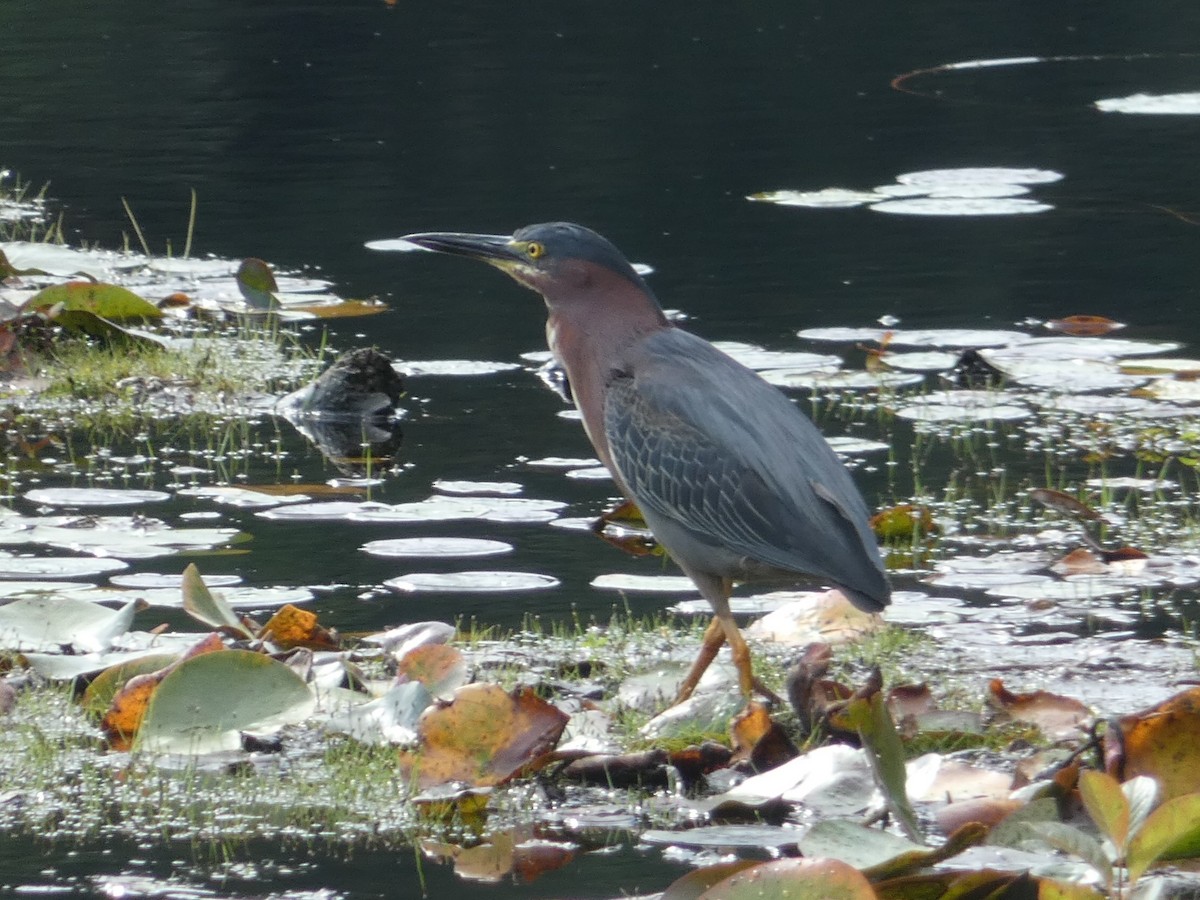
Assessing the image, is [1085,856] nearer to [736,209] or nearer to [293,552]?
[293,552]

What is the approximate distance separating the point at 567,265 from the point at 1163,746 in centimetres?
183

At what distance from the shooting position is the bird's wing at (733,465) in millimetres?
3928

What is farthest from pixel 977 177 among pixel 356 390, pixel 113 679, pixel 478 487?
pixel 113 679

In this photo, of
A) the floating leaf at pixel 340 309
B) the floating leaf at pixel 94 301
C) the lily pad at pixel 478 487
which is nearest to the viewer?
the lily pad at pixel 478 487

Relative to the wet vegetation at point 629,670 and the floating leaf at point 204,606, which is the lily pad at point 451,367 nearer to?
the wet vegetation at point 629,670

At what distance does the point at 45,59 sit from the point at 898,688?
1372cm

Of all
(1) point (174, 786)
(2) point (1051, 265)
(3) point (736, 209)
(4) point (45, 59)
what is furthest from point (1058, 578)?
(4) point (45, 59)

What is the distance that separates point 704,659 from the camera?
3975 millimetres

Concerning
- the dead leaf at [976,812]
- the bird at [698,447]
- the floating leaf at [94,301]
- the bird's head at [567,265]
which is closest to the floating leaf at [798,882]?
the dead leaf at [976,812]

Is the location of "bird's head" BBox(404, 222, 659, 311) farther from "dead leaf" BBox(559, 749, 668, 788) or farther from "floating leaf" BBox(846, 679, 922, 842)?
"floating leaf" BBox(846, 679, 922, 842)

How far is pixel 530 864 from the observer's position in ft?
10.5

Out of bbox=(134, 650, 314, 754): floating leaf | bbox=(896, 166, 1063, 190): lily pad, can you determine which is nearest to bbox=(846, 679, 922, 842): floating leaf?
bbox=(134, 650, 314, 754): floating leaf

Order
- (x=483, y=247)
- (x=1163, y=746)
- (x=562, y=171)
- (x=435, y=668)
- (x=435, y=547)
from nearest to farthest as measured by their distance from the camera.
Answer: (x=1163, y=746) < (x=435, y=668) < (x=483, y=247) < (x=435, y=547) < (x=562, y=171)

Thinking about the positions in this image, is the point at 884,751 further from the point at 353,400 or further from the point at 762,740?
the point at 353,400
